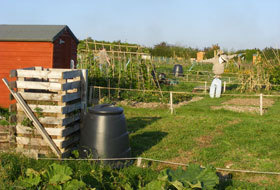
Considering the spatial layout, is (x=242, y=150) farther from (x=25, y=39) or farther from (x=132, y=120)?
(x=25, y=39)

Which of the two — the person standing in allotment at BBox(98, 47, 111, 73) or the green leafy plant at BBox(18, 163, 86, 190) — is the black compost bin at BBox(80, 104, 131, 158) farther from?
the person standing in allotment at BBox(98, 47, 111, 73)

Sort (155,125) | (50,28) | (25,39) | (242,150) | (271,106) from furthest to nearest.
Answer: (271,106), (50,28), (25,39), (155,125), (242,150)

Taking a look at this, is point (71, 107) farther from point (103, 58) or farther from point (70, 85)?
point (103, 58)

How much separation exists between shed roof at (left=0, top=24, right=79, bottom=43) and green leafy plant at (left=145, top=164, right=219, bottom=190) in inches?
336

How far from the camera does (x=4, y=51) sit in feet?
39.6

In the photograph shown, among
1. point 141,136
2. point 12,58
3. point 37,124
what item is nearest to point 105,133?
point 37,124

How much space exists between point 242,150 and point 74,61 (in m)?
8.93

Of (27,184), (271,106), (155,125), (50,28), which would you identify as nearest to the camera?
(27,184)

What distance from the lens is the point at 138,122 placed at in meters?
10.2

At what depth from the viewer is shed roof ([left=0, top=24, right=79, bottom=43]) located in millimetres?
11892

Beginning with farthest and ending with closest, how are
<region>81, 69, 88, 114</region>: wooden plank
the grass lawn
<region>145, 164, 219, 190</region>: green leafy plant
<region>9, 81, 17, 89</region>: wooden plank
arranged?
<region>81, 69, 88, 114</region>: wooden plank → the grass lawn → <region>9, 81, 17, 89</region>: wooden plank → <region>145, 164, 219, 190</region>: green leafy plant

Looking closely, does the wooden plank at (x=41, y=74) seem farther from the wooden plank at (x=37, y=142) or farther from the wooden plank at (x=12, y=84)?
the wooden plank at (x=37, y=142)

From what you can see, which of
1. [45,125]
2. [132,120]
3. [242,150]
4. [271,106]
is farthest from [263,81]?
[45,125]

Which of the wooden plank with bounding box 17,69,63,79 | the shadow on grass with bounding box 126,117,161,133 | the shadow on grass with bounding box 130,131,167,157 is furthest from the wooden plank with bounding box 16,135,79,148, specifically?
the shadow on grass with bounding box 126,117,161,133
